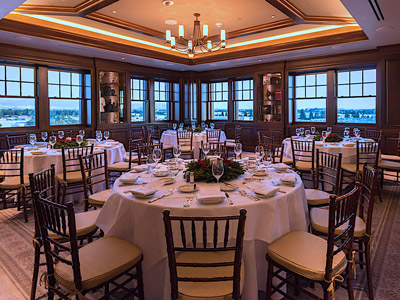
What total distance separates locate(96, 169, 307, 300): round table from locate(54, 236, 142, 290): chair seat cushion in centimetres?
11

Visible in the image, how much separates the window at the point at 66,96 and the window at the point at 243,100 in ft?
16.3

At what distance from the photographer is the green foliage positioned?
2543 millimetres

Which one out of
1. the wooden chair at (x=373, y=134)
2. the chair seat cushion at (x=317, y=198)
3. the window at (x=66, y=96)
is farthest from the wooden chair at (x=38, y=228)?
the wooden chair at (x=373, y=134)

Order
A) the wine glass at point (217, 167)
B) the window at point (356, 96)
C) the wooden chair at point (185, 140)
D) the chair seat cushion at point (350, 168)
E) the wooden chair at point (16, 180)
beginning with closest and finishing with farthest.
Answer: the wine glass at point (217, 167)
the wooden chair at point (16, 180)
the chair seat cushion at point (350, 168)
the wooden chair at point (185, 140)
the window at point (356, 96)

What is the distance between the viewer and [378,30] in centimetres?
573

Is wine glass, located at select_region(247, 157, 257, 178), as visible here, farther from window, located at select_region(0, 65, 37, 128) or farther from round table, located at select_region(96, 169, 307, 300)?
window, located at select_region(0, 65, 37, 128)

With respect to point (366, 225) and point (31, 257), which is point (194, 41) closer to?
point (31, 257)

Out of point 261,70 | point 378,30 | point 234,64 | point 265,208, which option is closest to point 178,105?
point 234,64

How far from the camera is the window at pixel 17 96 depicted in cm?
673

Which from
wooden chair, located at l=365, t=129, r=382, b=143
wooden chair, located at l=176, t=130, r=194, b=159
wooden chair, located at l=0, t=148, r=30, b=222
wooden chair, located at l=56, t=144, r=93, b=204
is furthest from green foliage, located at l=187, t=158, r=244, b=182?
wooden chair, located at l=365, t=129, r=382, b=143

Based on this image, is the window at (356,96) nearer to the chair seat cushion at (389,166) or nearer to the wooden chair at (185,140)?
the chair seat cushion at (389,166)

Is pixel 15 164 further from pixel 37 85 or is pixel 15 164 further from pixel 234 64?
pixel 234 64

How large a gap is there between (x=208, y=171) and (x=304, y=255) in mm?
1040

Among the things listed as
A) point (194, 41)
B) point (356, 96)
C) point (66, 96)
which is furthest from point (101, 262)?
point (356, 96)
